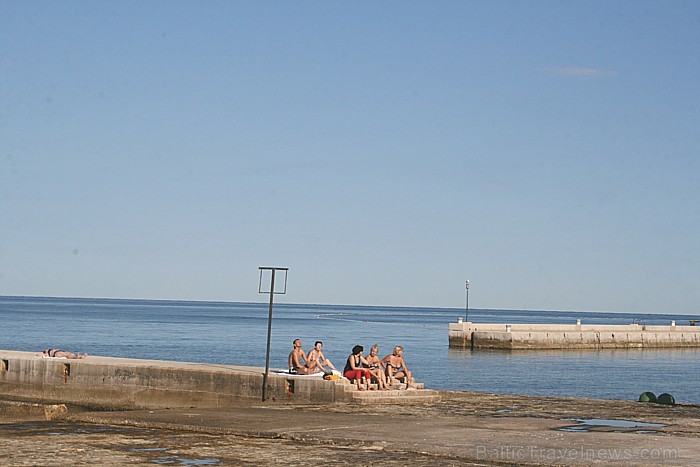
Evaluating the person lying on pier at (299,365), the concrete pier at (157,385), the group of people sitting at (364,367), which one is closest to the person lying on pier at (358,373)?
the group of people sitting at (364,367)

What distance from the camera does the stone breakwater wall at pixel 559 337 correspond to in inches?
3238

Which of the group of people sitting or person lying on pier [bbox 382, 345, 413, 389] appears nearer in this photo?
the group of people sitting

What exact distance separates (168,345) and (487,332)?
25.6 m

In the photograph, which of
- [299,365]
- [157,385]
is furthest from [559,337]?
[299,365]

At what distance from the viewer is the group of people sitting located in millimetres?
22688

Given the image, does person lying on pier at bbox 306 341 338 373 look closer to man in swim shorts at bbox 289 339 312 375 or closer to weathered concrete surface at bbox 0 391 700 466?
man in swim shorts at bbox 289 339 312 375

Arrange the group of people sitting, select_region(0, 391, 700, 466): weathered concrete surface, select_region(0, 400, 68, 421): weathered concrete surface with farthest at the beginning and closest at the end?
the group of people sitting < select_region(0, 400, 68, 421): weathered concrete surface < select_region(0, 391, 700, 466): weathered concrete surface

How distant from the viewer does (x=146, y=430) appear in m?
16.2

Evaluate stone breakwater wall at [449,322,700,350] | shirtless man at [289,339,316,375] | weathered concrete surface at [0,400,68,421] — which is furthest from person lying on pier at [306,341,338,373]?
stone breakwater wall at [449,322,700,350]

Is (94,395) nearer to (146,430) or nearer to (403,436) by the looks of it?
(146,430)

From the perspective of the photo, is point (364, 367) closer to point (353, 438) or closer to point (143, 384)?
point (143, 384)

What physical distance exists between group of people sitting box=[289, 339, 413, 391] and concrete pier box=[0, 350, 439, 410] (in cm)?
33

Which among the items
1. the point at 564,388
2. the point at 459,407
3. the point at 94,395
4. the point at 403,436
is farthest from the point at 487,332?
the point at 403,436

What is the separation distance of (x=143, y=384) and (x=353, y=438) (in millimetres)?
13648
